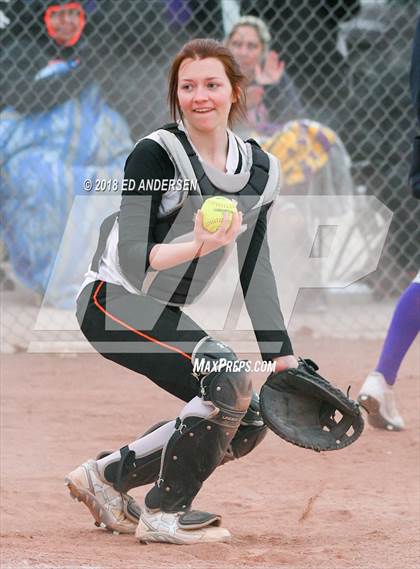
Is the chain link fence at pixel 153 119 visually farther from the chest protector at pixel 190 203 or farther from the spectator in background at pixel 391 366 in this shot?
the chest protector at pixel 190 203

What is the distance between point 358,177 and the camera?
695 cm

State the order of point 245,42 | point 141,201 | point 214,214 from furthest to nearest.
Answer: point 245,42 → point 141,201 → point 214,214

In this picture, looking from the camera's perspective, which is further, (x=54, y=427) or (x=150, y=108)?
(x=150, y=108)

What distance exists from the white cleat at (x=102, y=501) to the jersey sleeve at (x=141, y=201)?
699 mm

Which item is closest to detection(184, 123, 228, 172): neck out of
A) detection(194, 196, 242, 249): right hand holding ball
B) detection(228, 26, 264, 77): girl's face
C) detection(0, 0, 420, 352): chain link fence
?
detection(194, 196, 242, 249): right hand holding ball

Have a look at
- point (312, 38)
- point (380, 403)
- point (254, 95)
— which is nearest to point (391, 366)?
point (380, 403)

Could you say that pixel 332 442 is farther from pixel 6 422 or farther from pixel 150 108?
pixel 150 108

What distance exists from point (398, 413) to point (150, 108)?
265cm

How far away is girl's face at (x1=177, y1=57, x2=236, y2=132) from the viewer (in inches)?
122

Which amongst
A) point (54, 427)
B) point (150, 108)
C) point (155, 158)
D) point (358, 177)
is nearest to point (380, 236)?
point (358, 177)

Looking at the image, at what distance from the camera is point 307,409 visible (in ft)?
10.4

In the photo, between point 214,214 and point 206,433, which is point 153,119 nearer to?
point 206,433

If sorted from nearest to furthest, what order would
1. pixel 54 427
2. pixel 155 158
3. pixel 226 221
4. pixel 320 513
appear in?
pixel 226 221
pixel 155 158
pixel 320 513
pixel 54 427

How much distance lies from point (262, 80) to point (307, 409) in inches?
144
